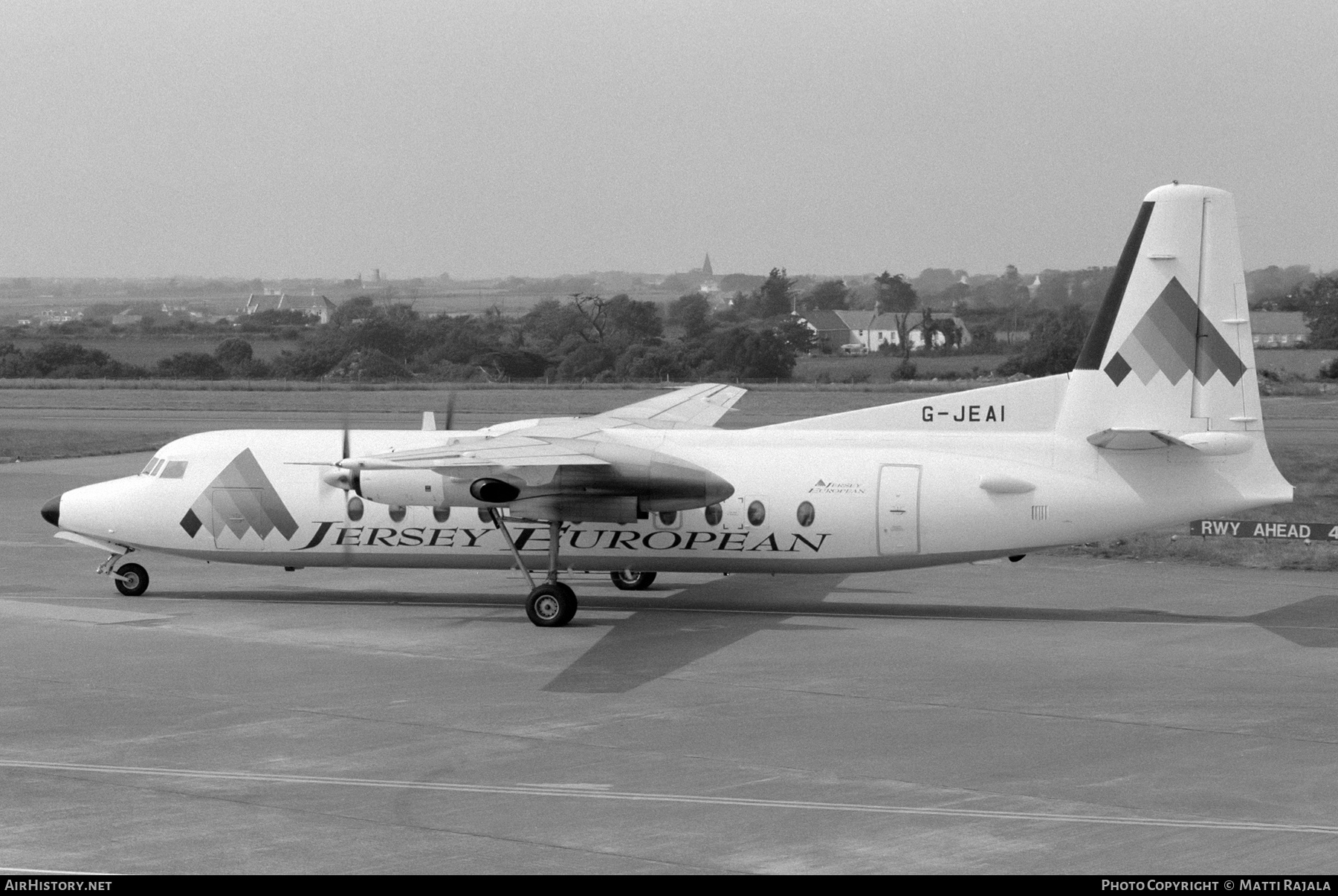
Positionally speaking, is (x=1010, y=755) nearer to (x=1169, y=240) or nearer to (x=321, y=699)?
(x=321, y=699)

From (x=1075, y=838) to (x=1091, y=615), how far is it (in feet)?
39.3

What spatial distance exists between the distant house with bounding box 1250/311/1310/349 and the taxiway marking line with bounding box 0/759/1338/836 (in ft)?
224

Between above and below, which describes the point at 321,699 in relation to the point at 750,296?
below

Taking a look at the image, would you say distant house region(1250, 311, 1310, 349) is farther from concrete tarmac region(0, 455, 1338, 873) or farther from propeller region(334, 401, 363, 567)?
propeller region(334, 401, 363, 567)

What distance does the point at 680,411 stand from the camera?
90.0ft

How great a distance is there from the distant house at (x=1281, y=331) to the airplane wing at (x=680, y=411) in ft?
180

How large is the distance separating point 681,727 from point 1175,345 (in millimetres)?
9907

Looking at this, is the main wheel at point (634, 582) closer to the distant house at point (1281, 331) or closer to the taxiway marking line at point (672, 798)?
the taxiway marking line at point (672, 798)

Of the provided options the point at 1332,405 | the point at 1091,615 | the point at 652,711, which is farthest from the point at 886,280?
the point at 652,711

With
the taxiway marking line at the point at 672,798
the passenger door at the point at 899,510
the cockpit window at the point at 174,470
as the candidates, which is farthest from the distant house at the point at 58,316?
the taxiway marking line at the point at 672,798

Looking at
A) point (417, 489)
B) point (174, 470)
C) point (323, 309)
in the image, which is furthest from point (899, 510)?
point (323, 309)

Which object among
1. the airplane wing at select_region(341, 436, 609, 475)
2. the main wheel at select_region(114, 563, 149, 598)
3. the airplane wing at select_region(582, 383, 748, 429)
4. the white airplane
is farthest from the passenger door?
the main wheel at select_region(114, 563, 149, 598)

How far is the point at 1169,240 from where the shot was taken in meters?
21.6

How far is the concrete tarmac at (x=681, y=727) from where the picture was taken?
1196cm
